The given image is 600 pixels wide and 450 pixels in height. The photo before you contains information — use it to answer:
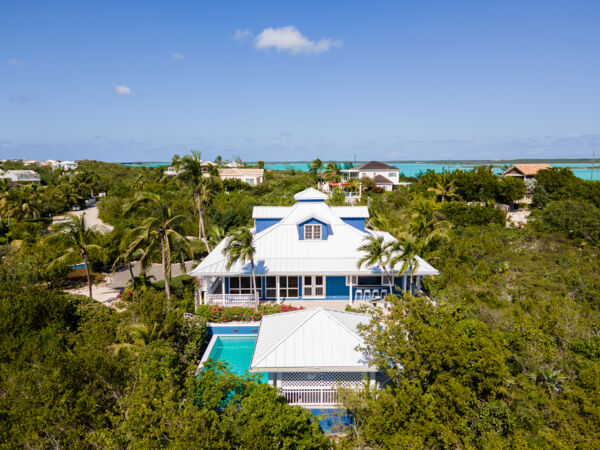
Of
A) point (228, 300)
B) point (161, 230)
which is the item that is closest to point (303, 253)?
point (228, 300)

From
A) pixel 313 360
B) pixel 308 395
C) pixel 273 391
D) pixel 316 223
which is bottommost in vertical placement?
pixel 308 395

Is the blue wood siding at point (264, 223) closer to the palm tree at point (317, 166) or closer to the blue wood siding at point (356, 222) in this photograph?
the blue wood siding at point (356, 222)

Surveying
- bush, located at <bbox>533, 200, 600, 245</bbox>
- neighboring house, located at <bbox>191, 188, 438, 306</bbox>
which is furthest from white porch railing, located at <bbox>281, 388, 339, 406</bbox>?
bush, located at <bbox>533, 200, 600, 245</bbox>

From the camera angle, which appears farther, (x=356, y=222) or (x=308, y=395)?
(x=356, y=222)

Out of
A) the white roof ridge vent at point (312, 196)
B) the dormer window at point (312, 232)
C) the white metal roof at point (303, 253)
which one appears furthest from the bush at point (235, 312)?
the white roof ridge vent at point (312, 196)

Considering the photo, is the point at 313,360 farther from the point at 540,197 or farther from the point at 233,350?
the point at 540,197

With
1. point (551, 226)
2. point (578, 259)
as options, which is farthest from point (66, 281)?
point (551, 226)

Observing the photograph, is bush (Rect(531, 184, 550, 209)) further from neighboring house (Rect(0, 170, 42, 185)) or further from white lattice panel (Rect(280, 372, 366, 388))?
neighboring house (Rect(0, 170, 42, 185))

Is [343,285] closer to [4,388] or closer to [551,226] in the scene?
[4,388]
